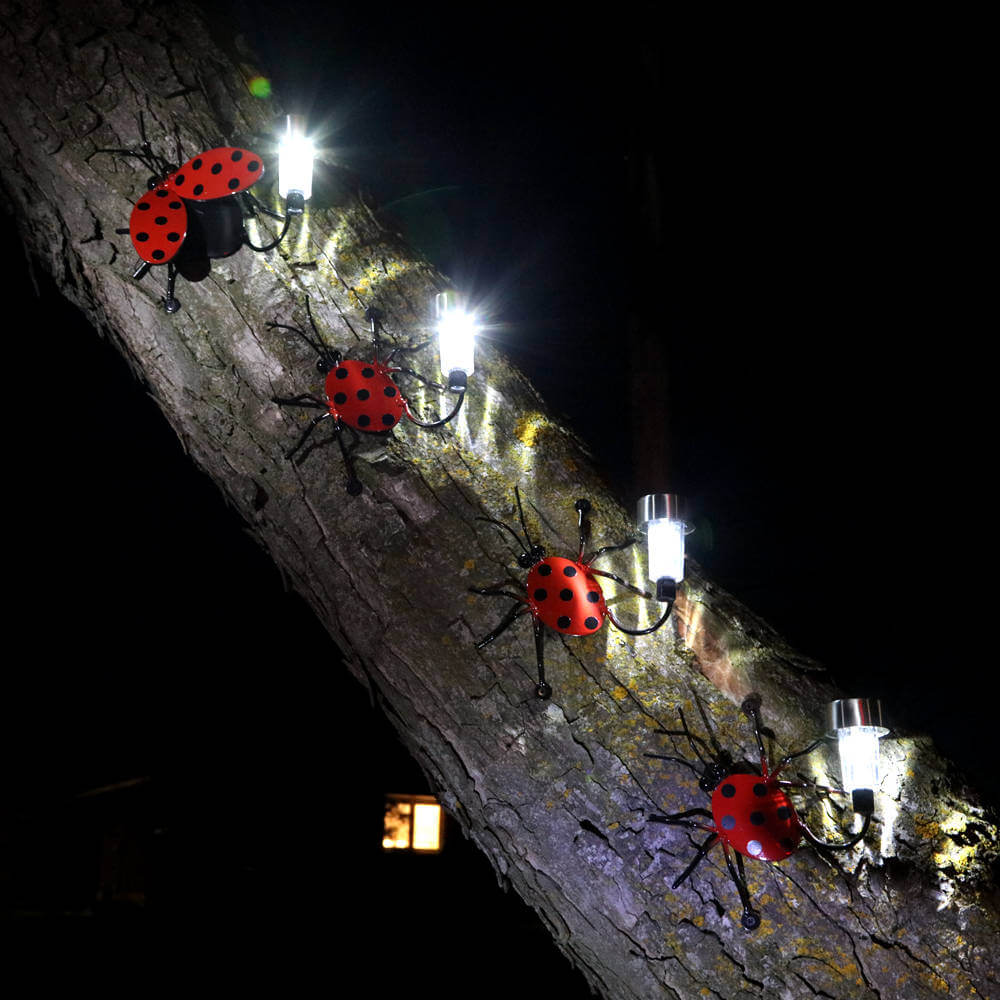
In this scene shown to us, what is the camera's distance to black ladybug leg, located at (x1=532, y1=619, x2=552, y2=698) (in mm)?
1148

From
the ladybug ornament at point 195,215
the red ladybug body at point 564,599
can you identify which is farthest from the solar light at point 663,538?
the ladybug ornament at point 195,215

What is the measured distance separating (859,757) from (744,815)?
0.20 meters

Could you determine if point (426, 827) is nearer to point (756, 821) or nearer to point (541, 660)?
point (541, 660)

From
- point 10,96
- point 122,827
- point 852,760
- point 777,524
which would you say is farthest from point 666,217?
point 122,827

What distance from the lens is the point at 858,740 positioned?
3.59 ft

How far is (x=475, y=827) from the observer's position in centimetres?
118

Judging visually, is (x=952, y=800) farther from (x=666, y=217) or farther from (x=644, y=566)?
(x=666, y=217)

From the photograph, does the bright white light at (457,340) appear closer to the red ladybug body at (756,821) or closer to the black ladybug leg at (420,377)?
the black ladybug leg at (420,377)

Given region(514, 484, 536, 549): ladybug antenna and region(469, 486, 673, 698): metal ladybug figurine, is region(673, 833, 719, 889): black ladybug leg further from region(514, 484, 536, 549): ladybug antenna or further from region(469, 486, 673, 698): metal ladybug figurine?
region(514, 484, 536, 549): ladybug antenna

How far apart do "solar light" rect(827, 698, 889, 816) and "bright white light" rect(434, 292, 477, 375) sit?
2.66 ft

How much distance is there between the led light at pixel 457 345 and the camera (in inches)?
54.0

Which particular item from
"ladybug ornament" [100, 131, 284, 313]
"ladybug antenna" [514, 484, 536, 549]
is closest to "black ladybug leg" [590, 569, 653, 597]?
"ladybug antenna" [514, 484, 536, 549]

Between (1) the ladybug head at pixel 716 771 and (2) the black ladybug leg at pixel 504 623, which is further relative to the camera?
(2) the black ladybug leg at pixel 504 623

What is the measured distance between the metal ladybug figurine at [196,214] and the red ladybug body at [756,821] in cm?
119
